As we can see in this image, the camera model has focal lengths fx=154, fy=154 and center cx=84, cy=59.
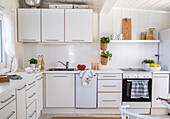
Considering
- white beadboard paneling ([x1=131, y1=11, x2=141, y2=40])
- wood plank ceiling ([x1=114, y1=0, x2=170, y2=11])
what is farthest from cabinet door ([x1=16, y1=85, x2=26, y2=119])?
white beadboard paneling ([x1=131, y1=11, x2=141, y2=40])

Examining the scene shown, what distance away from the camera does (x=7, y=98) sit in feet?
5.54

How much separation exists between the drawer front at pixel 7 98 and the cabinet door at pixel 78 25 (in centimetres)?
186

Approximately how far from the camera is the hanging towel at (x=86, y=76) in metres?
3.10

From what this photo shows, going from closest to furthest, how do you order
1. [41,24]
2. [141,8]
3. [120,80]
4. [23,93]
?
[23,93] → [120,80] → [41,24] → [141,8]

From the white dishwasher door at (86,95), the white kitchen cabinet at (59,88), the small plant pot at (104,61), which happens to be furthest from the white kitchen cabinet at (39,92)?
the small plant pot at (104,61)

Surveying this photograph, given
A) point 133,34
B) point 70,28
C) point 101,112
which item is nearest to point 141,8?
point 133,34

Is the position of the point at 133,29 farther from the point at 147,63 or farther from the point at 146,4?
the point at 147,63

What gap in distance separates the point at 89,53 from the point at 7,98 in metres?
2.40

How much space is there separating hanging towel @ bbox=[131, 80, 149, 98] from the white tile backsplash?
2.44 feet

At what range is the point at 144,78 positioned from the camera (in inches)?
126

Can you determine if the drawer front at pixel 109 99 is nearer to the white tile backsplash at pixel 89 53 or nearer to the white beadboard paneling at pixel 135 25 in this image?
the white tile backsplash at pixel 89 53

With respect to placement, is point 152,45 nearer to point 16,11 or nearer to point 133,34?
point 133,34

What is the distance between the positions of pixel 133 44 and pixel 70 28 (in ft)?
5.26

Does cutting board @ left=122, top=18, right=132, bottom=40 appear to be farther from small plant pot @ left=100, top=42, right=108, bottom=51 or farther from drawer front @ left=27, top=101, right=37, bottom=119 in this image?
drawer front @ left=27, top=101, right=37, bottom=119
